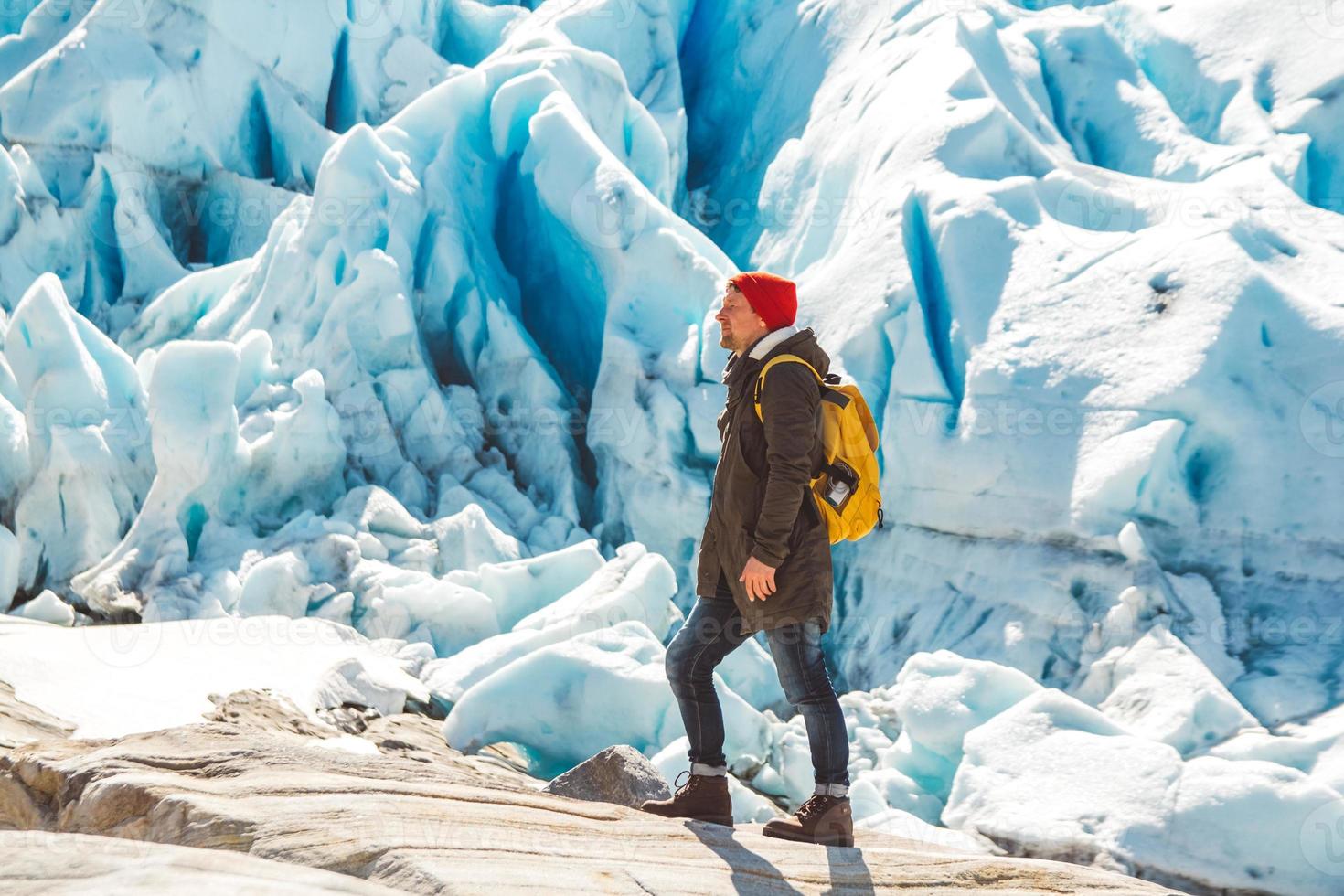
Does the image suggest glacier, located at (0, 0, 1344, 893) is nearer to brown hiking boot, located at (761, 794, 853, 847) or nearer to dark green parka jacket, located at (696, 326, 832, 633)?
brown hiking boot, located at (761, 794, 853, 847)

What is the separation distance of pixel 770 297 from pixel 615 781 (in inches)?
70.3

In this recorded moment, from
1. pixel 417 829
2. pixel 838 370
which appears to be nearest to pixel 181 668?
pixel 417 829

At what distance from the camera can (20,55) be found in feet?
47.8

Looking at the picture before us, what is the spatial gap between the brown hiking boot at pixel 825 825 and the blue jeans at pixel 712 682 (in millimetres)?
43

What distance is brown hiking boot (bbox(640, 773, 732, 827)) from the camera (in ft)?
8.94

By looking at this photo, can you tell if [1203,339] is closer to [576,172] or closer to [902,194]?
[902,194]

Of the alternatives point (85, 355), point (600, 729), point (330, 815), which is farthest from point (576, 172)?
point (330, 815)

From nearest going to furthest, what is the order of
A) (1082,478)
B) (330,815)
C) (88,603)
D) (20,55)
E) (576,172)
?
(330,815)
(1082,478)
(88,603)
(576,172)
(20,55)

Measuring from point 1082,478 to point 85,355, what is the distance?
736cm

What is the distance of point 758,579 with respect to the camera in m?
2.43

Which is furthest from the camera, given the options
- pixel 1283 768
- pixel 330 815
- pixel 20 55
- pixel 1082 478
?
pixel 20 55

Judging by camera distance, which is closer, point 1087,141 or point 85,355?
point 85,355

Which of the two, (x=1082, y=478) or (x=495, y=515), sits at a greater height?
(x=1082, y=478)

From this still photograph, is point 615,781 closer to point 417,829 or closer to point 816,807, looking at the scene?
point 816,807
